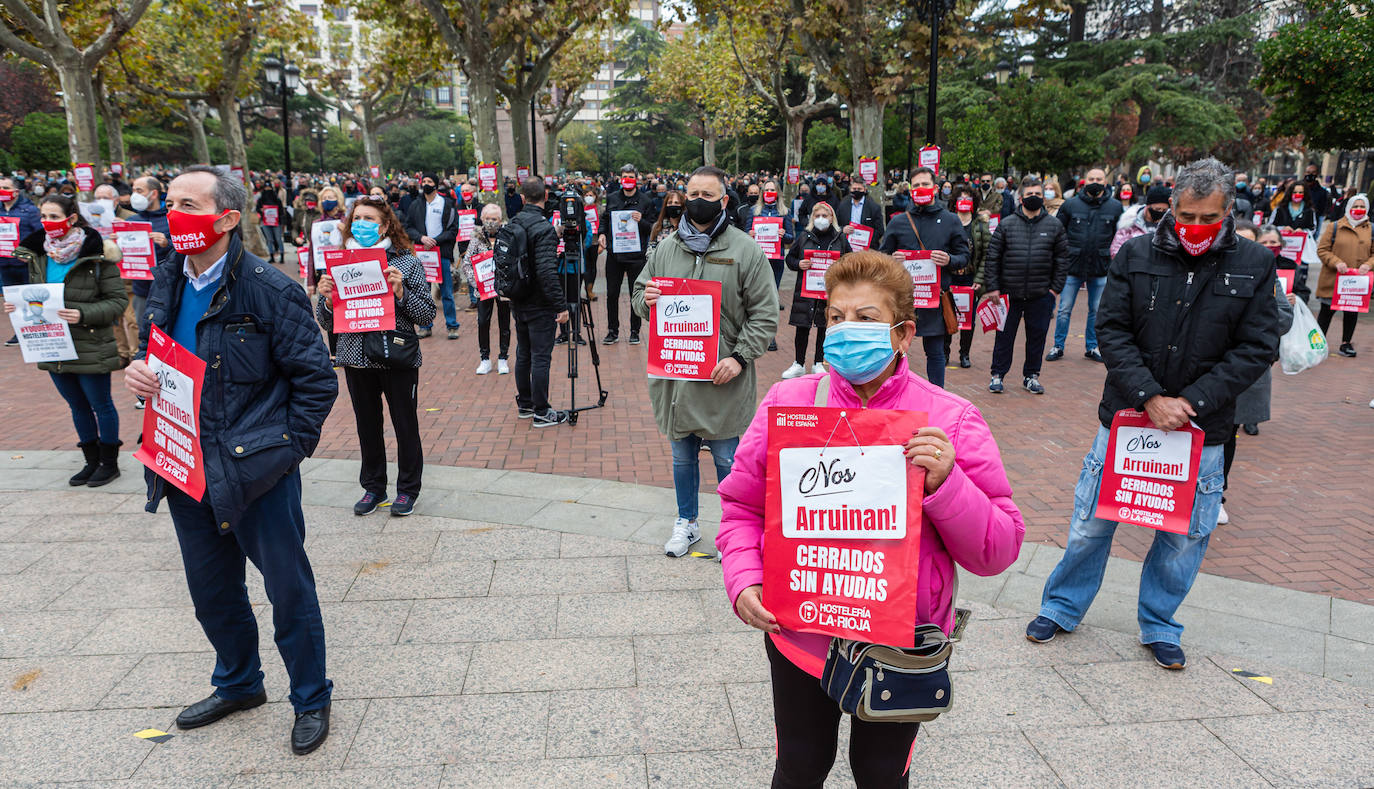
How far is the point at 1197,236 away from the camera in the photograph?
343cm

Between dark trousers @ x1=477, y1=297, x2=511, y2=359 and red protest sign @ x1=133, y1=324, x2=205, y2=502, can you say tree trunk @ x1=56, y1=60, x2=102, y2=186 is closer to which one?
dark trousers @ x1=477, y1=297, x2=511, y2=359

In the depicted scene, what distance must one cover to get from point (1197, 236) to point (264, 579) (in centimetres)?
383

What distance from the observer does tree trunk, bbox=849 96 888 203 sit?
16812 millimetres

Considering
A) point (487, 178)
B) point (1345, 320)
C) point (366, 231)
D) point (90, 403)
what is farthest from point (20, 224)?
point (1345, 320)

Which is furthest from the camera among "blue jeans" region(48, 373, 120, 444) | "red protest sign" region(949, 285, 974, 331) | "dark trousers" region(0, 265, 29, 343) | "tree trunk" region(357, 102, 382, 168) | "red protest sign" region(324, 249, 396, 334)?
"tree trunk" region(357, 102, 382, 168)

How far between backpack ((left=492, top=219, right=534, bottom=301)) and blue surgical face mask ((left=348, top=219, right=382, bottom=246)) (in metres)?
1.81

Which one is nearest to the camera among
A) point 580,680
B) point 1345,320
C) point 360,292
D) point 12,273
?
point 580,680

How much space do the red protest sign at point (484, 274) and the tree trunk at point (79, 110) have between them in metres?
9.35

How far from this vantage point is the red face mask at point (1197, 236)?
3.40 meters

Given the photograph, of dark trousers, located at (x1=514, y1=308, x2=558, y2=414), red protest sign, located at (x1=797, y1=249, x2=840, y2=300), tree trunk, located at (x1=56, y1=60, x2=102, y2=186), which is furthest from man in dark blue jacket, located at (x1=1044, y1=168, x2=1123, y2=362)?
tree trunk, located at (x1=56, y1=60, x2=102, y2=186)

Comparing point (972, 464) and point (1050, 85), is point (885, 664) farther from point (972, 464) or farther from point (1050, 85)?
point (1050, 85)

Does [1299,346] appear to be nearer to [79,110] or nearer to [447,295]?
[447,295]

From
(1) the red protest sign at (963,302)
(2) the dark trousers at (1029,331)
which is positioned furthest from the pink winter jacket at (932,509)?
(1) the red protest sign at (963,302)

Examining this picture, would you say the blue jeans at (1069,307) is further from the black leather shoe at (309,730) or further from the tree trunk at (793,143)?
the tree trunk at (793,143)
